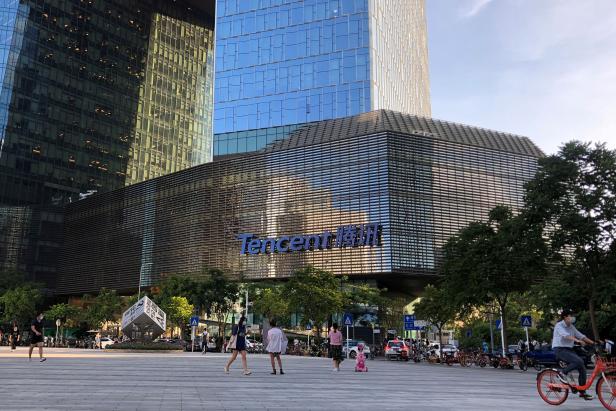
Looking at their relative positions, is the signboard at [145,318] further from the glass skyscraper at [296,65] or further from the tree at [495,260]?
the glass skyscraper at [296,65]

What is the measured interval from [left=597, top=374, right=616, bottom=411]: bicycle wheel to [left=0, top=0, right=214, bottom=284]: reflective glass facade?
4196 inches

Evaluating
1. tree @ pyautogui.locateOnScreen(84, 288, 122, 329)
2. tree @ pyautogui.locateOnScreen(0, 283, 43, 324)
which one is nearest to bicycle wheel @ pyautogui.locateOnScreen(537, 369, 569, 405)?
tree @ pyautogui.locateOnScreen(84, 288, 122, 329)

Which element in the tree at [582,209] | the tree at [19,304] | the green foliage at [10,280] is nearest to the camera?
the tree at [582,209]

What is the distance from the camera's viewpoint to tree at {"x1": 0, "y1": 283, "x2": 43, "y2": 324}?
83438 millimetres

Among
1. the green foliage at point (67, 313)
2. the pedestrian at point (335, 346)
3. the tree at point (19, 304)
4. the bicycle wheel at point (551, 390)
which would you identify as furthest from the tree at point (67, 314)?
the bicycle wheel at point (551, 390)

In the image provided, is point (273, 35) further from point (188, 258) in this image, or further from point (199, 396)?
point (199, 396)

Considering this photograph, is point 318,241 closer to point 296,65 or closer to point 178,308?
point 178,308

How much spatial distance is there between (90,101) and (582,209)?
357 ft

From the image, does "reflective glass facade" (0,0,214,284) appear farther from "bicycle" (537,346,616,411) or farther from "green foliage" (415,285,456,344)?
"bicycle" (537,346,616,411)

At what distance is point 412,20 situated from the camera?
4200 inches

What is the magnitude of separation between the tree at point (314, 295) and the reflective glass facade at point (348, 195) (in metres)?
7.58

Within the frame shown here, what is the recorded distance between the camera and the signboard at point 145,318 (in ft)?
144

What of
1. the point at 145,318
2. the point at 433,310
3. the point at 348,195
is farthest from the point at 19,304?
the point at 433,310

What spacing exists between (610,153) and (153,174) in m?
111
